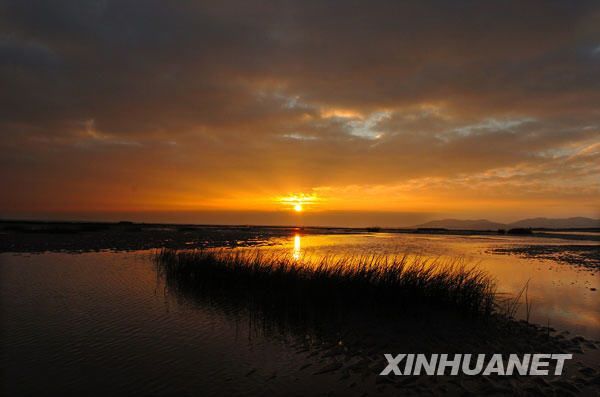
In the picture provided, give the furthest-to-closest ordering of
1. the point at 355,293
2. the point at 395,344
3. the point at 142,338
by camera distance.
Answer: the point at 355,293 < the point at 142,338 < the point at 395,344

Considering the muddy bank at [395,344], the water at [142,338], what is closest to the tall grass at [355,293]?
the muddy bank at [395,344]

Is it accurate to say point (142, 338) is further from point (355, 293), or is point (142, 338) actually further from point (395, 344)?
point (355, 293)

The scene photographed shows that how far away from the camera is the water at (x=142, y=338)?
285 inches

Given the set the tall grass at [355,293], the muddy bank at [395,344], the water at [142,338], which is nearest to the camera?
the muddy bank at [395,344]

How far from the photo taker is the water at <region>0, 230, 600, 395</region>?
23.7 ft

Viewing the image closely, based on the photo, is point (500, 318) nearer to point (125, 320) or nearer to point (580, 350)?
point (580, 350)

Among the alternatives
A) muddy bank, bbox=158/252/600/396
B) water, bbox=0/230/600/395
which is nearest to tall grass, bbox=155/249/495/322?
muddy bank, bbox=158/252/600/396

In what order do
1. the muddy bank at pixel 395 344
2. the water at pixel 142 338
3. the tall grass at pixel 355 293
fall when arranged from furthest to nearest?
the tall grass at pixel 355 293, the water at pixel 142 338, the muddy bank at pixel 395 344

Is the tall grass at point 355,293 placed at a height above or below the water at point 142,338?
above

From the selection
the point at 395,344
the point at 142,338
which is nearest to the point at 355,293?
the point at 395,344

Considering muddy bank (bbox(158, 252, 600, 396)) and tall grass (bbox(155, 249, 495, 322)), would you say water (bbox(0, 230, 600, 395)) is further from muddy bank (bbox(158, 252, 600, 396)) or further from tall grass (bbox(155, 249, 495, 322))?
tall grass (bbox(155, 249, 495, 322))

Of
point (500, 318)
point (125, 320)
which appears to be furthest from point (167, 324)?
point (500, 318)

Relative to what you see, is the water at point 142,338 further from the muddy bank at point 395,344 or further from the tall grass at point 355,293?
the tall grass at point 355,293

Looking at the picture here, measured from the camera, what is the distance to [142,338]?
9.85 m
